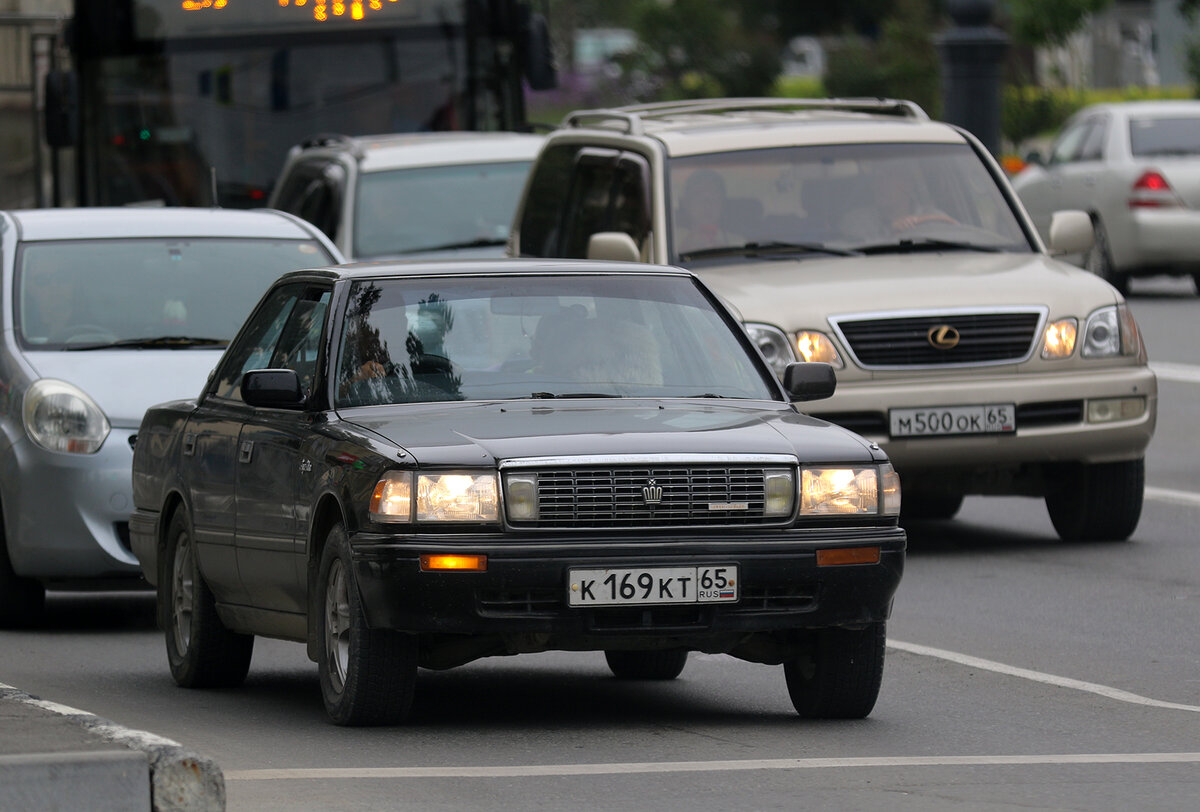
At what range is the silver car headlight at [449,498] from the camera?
25.3 ft

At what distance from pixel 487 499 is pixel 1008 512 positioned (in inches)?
305

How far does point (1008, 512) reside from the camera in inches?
592

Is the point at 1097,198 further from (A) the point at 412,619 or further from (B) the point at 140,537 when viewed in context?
(A) the point at 412,619

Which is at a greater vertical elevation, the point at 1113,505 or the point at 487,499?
the point at 487,499

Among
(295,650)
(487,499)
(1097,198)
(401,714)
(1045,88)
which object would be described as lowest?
(1045,88)

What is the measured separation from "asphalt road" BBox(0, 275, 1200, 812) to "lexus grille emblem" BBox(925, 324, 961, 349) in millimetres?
996

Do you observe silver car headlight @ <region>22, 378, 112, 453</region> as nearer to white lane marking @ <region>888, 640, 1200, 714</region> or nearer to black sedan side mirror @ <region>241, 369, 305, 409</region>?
black sedan side mirror @ <region>241, 369, 305, 409</region>

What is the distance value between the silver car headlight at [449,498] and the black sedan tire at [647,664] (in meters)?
1.76

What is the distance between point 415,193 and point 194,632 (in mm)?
8148

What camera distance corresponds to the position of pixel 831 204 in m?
13.7

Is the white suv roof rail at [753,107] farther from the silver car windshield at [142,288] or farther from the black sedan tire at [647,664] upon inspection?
the black sedan tire at [647,664]

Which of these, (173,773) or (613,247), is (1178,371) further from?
(173,773)

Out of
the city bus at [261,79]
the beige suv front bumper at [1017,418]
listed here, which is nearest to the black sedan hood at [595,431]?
the beige suv front bumper at [1017,418]

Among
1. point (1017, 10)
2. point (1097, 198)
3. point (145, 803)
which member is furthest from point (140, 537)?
point (1017, 10)
